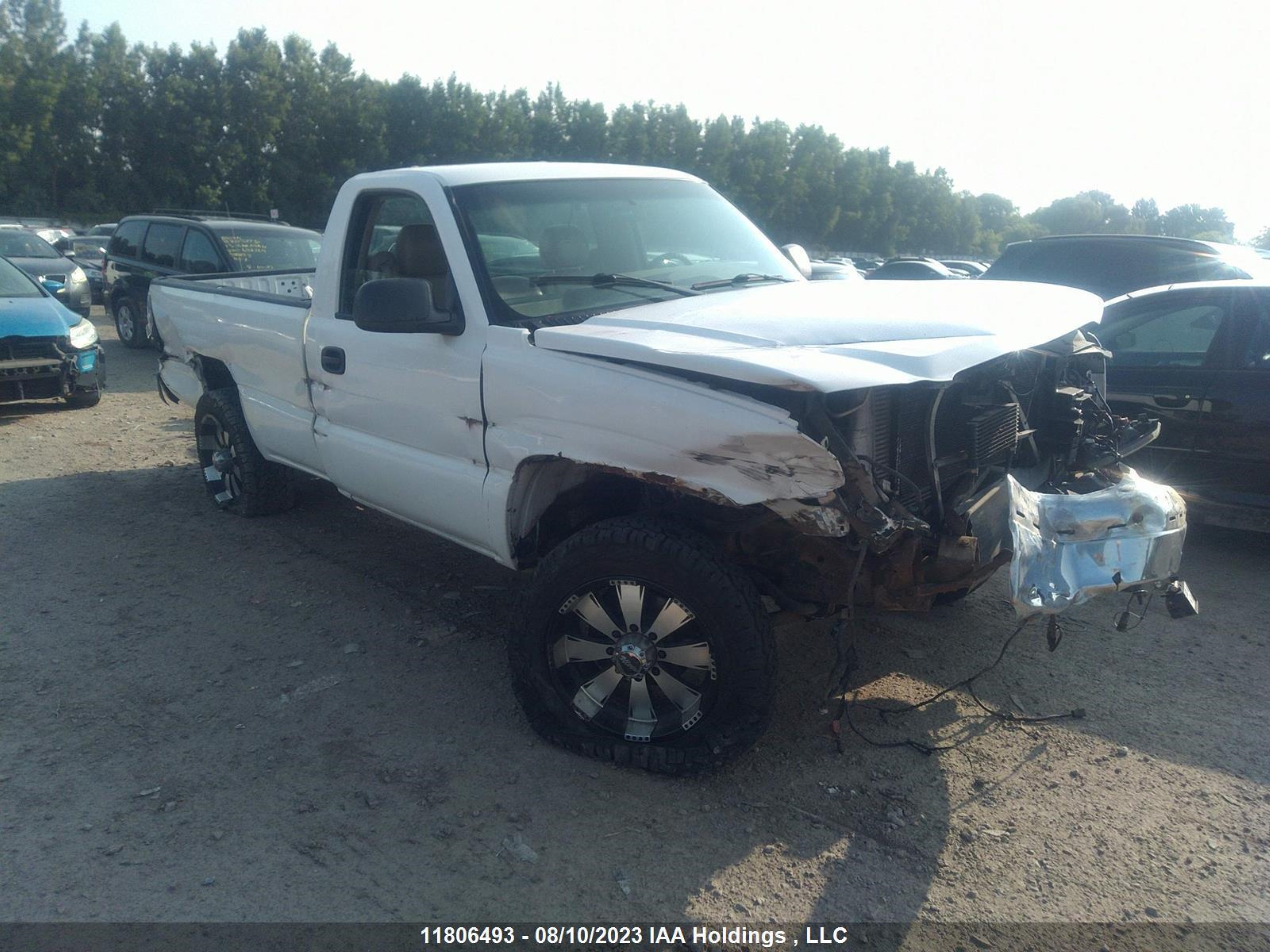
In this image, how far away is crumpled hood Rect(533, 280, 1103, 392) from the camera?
2824 mm

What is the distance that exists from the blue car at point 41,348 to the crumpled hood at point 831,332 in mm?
7354

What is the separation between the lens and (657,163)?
165 ft

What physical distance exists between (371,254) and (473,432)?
1361mm

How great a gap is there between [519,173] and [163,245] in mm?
9630

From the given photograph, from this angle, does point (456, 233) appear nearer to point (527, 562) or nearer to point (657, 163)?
point (527, 562)

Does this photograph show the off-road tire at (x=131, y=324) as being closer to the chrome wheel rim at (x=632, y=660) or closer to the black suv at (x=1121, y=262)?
the black suv at (x=1121, y=262)

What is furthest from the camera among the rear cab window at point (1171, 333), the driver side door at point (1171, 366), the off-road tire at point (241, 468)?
the off-road tire at point (241, 468)

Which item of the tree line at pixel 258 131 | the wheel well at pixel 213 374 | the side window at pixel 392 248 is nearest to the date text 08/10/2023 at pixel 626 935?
the side window at pixel 392 248

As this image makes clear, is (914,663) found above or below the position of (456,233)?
below

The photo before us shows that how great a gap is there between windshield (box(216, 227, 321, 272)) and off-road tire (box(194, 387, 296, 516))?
4.84m

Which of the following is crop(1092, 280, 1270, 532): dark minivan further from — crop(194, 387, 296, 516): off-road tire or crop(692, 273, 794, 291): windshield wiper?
crop(194, 387, 296, 516): off-road tire

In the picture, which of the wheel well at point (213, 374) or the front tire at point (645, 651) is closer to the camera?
the front tire at point (645, 651)

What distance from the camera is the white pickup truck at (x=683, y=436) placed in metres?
3.01

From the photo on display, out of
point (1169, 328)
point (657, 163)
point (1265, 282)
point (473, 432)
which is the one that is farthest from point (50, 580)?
point (657, 163)
